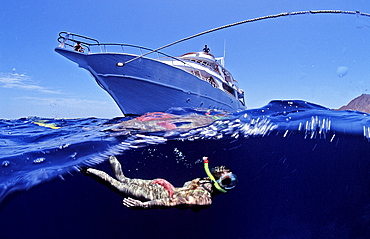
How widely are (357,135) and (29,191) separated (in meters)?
12.7

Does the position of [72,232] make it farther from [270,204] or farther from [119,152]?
[270,204]

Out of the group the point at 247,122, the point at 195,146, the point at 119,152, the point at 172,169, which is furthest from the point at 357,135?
the point at 119,152

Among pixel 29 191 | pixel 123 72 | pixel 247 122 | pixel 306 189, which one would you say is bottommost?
pixel 306 189

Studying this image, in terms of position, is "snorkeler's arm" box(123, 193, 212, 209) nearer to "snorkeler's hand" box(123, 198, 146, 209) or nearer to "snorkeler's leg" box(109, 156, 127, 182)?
"snorkeler's hand" box(123, 198, 146, 209)

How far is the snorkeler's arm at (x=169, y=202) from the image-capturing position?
3125mm

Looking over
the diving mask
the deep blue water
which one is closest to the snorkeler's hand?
the diving mask

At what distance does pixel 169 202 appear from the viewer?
320 centimetres

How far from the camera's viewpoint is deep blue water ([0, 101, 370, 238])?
7.23 meters

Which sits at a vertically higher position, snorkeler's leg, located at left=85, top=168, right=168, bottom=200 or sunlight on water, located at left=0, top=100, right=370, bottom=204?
sunlight on water, located at left=0, top=100, right=370, bottom=204

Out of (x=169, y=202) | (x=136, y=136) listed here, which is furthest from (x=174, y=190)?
(x=136, y=136)

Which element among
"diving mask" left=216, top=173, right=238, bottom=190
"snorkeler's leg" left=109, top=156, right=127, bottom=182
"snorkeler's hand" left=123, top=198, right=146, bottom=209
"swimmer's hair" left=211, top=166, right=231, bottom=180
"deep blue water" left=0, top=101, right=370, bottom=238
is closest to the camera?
"snorkeler's hand" left=123, top=198, right=146, bottom=209

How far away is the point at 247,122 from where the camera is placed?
313 inches

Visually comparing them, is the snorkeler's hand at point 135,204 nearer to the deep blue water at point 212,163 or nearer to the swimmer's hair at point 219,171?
the swimmer's hair at point 219,171

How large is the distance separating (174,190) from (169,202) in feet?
2.11
